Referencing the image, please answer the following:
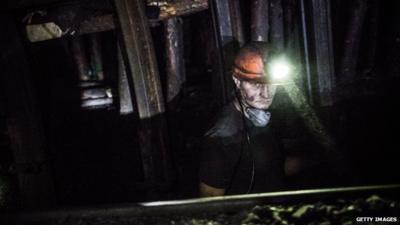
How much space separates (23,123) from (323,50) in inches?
101

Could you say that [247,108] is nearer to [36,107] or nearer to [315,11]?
[315,11]

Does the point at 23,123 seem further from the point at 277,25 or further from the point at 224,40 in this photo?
the point at 277,25

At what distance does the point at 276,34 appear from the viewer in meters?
3.10

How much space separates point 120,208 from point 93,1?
1.69 m

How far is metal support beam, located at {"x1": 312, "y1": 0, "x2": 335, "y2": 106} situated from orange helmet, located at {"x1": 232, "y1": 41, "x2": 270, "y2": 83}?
0.47m

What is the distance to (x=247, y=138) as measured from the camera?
106 inches

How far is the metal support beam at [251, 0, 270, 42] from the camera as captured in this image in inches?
115

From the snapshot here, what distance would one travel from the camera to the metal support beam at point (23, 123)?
8.68 ft

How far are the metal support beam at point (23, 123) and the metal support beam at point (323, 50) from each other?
7.75 ft

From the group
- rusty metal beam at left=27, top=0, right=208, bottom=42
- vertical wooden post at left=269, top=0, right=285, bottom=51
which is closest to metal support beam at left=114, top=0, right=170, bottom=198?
rusty metal beam at left=27, top=0, right=208, bottom=42

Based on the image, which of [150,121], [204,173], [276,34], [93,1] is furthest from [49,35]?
[276,34]

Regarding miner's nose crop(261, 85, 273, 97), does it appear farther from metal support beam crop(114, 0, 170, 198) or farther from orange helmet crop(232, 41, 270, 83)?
metal support beam crop(114, 0, 170, 198)

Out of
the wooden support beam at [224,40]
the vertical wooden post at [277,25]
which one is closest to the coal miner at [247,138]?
the wooden support beam at [224,40]

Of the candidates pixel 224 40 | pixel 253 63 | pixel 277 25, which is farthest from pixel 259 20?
pixel 253 63
